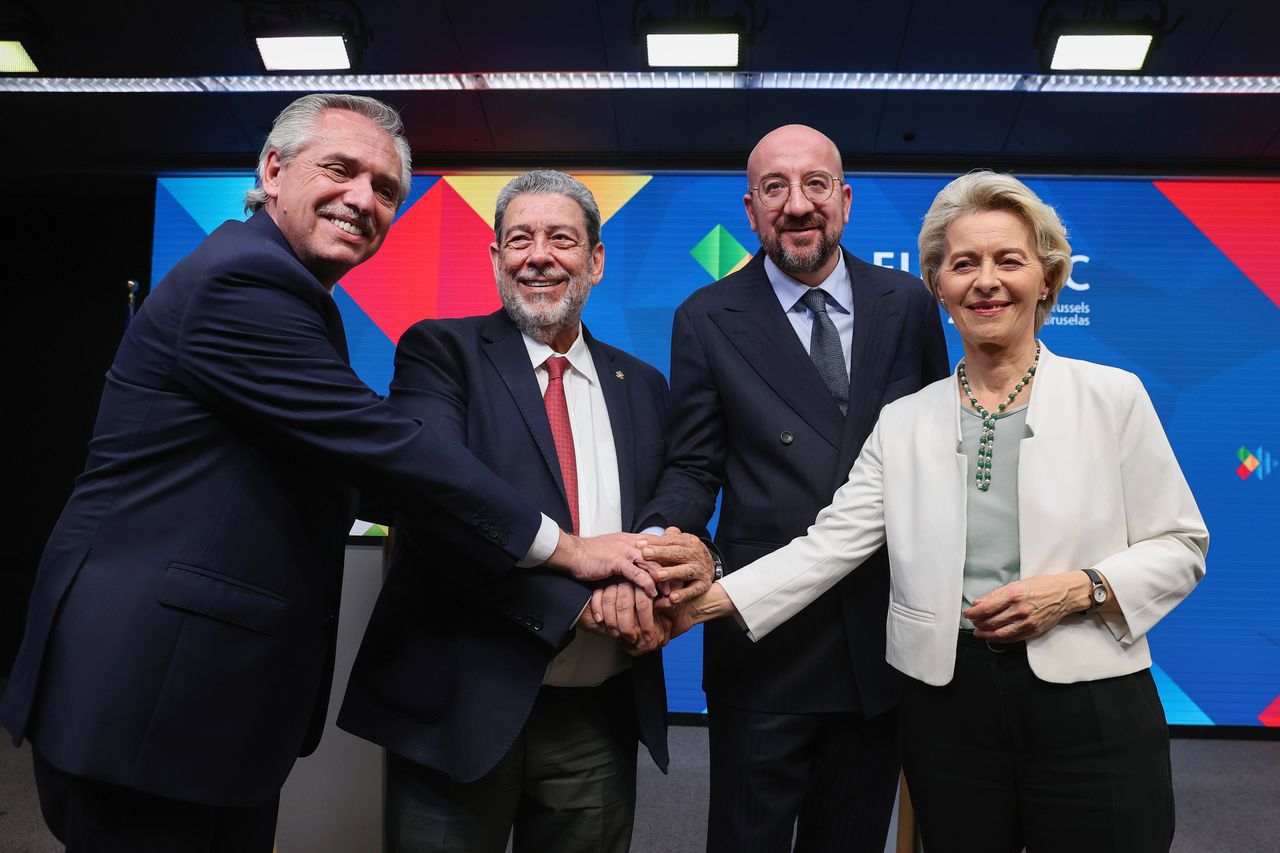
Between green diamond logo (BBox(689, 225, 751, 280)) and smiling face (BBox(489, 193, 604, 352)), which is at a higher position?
green diamond logo (BBox(689, 225, 751, 280))

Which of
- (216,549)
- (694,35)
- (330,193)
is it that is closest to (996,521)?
(216,549)

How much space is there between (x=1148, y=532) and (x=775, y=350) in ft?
2.46

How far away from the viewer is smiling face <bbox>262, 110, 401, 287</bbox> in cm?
155

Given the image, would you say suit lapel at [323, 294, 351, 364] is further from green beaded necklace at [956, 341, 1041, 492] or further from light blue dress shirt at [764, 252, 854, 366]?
green beaded necklace at [956, 341, 1041, 492]

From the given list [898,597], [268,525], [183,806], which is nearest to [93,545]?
[268,525]

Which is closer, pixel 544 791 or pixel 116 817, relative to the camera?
pixel 116 817

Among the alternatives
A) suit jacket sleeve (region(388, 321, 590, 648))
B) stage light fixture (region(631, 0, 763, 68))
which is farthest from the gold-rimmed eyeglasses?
stage light fixture (region(631, 0, 763, 68))

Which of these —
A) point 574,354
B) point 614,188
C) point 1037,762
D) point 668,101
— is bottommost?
point 1037,762

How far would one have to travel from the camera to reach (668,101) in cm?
449

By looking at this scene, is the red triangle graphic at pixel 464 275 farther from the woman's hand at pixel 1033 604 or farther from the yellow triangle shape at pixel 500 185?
the woman's hand at pixel 1033 604

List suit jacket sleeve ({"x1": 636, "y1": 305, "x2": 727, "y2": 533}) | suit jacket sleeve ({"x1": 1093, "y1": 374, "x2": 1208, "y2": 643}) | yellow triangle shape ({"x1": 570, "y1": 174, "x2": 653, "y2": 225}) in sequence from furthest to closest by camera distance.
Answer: yellow triangle shape ({"x1": 570, "y1": 174, "x2": 653, "y2": 225}) < suit jacket sleeve ({"x1": 636, "y1": 305, "x2": 727, "y2": 533}) < suit jacket sleeve ({"x1": 1093, "y1": 374, "x2": 1208, "y2": 643})

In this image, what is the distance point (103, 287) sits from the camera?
5715 millimetres

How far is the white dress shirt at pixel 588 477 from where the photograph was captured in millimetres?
1529

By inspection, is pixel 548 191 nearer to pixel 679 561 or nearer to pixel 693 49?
pixel 679 561
